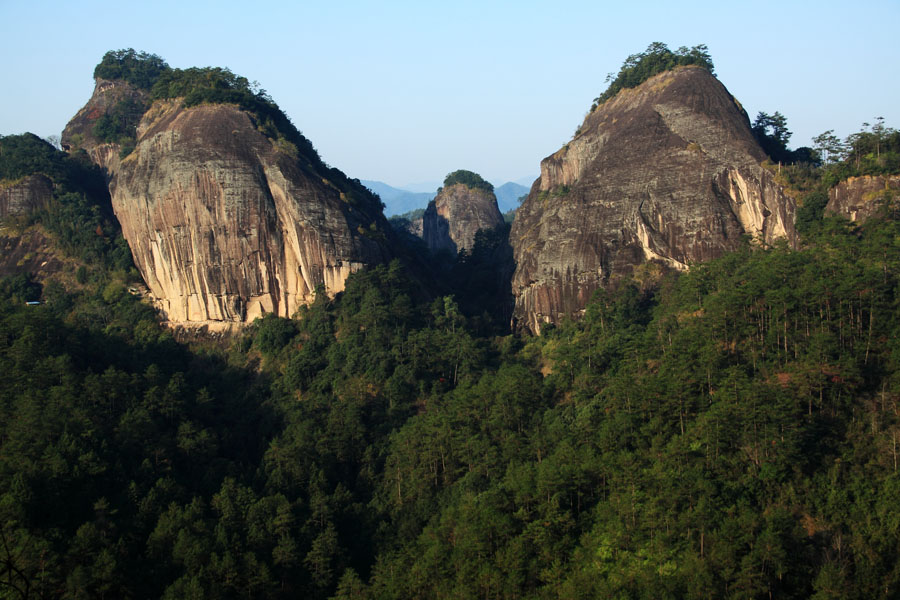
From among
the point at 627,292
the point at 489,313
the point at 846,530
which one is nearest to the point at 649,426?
the point at 846,530

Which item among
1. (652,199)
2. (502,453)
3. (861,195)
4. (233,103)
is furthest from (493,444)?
(233,103)

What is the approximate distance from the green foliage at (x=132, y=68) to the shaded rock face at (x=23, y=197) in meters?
11.2

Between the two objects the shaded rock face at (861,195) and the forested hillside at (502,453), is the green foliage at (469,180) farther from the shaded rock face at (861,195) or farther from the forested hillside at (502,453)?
the shaded rock face at (861,195)

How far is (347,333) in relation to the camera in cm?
3356

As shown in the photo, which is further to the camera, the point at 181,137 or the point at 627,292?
the point at 181,137

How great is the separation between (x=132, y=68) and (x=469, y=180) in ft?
78.9

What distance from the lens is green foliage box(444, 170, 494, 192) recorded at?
6134 centimetres

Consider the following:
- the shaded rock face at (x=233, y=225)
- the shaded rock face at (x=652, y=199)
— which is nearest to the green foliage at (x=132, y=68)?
A: the shaded rock face at (x=233, y=225)

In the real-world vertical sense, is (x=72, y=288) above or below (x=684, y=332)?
above

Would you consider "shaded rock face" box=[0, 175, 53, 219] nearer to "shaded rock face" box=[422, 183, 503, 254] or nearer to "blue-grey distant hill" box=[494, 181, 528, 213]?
"shaded rock face" box=[422, 183, 503, 254]

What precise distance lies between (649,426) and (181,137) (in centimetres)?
2352

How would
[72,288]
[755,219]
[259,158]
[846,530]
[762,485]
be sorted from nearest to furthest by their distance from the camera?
[846,530] < [762,485] < [755,219] < [259,158] < [72,288]

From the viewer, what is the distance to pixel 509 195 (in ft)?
549

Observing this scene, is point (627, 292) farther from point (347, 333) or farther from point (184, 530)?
point (184, 530)
